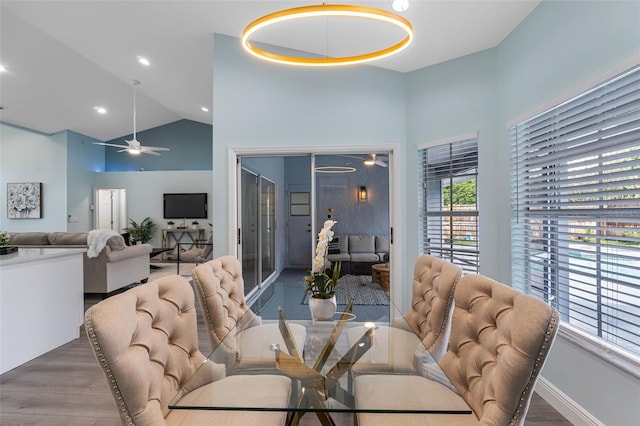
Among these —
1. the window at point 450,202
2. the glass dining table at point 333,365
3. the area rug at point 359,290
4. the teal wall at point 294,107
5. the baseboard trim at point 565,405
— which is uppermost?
the teal wall at point 294,107

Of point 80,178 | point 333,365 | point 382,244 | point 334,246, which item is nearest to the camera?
point 333,365

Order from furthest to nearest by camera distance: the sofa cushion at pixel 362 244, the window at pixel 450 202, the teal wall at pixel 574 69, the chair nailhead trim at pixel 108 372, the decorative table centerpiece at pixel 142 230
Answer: the decorative table centerpiece at pixel 142 230
the sofa cushion at pixel 362 244
the window at pixel 450 202
the teal wall at pixel 574 69
the chair nailhead trim at pixel 108 372

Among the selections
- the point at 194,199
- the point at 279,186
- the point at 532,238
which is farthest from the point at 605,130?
the point at 194,199

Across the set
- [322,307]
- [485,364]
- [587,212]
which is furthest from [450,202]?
[485,364]

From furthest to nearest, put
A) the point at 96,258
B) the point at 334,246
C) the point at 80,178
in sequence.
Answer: the point at 80,178, the point at 96,258, the point at 334,246

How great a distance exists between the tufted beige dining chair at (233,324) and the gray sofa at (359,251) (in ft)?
8.13

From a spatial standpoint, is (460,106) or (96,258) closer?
(460,106)

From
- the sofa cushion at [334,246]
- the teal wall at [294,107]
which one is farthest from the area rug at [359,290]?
the teal wall at [294,107]

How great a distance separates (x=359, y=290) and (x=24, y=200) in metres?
9.52

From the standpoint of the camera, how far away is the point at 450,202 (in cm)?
349

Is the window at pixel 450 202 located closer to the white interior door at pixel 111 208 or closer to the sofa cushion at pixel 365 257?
the sofa cushion at pixel 365 257

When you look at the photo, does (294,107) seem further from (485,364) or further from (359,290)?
(485,364)

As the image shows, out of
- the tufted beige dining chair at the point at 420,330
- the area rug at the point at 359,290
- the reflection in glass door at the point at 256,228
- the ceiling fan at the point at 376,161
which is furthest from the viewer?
the reflection in glass door at the point at 256,228

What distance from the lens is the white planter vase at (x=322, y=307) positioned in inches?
78.7
